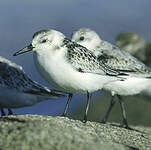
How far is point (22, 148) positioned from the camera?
15.1 feet

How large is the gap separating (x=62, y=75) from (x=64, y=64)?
0.19 m

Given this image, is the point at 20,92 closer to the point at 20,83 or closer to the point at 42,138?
the point at 20,83

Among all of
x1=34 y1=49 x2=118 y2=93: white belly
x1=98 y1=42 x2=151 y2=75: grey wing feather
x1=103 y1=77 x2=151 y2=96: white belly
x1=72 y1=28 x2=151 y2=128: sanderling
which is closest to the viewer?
x1=34 y1=49 x2=118 y2=93: white belly

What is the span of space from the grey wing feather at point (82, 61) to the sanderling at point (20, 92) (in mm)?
1009

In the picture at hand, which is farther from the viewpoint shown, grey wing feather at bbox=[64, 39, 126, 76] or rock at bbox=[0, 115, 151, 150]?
grey wing feather at bbox=[64, 39, 126, 76]

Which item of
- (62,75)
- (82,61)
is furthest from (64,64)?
(82,61)

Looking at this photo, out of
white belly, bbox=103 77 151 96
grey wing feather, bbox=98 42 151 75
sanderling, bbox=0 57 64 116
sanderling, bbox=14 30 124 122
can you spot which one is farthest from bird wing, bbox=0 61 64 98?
grey wing feather, bbox=98 42 151 75

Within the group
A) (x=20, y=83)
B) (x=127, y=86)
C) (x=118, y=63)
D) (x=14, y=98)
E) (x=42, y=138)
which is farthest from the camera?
(x=118, y=63)

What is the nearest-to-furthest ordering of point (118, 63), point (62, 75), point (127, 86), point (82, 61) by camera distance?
point (62, 75)
point (82, 61)
point (127, 86)
point (118, 63)

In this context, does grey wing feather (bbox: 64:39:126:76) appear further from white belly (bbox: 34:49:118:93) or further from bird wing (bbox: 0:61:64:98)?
bird wing (bbox: 0:61:64:98)

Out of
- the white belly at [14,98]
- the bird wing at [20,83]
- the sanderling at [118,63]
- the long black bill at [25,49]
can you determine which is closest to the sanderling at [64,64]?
the long black bill at [25,49]

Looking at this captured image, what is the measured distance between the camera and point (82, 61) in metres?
6.71

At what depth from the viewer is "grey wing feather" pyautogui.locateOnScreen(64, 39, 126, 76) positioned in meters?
6.55

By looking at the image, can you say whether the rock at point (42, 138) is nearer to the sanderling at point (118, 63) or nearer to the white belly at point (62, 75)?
the white belly at point (62, 75)
